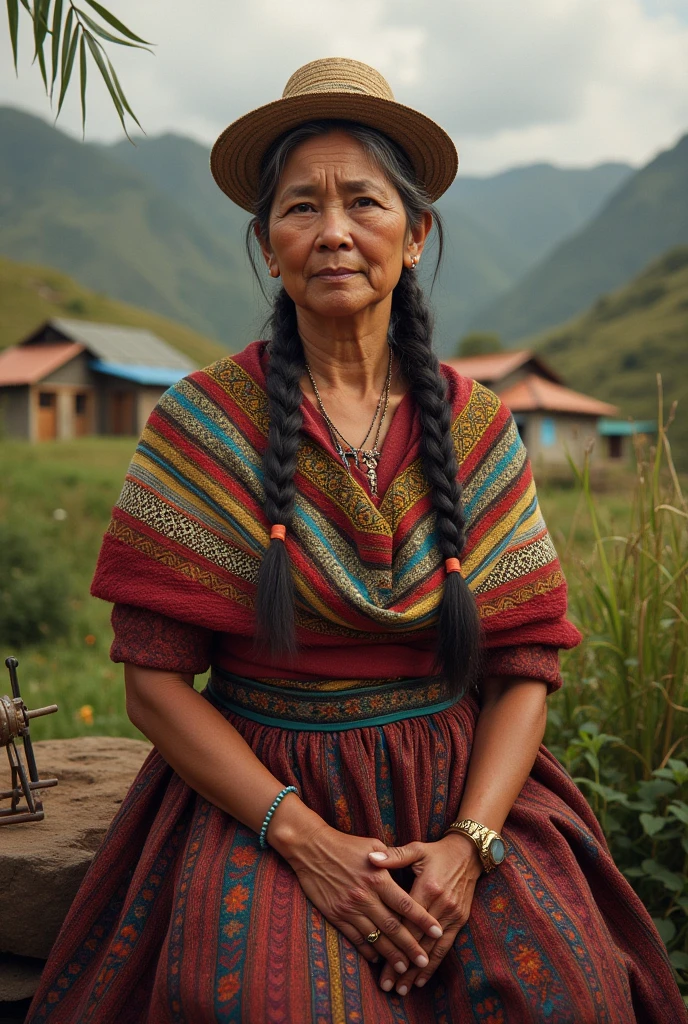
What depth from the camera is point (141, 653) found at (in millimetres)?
2004

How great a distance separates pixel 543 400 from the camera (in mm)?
27656

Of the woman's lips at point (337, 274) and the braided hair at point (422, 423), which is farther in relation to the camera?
the woman's lips at point (337, 274)

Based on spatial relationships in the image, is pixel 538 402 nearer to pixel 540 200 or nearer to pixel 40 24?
pixel 40 24

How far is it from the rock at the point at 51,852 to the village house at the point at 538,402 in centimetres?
2419

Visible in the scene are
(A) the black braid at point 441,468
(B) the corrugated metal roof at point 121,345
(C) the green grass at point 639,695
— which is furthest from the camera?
(B) the corrugated metal roof at point 121,345

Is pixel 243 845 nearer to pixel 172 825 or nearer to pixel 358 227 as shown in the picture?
pixel 172 825

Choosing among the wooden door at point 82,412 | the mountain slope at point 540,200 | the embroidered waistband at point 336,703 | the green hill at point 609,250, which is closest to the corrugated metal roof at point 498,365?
the wooden door at point 82,412

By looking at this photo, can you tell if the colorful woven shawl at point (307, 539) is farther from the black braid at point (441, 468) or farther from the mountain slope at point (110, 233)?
the mountain slope at point (110, 233)

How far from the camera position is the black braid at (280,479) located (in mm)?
1926

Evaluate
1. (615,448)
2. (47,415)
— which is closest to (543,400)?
(615,448)

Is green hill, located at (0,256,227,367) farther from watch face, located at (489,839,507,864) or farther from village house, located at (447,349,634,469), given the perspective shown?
watch face, located at (489,839,507,864)

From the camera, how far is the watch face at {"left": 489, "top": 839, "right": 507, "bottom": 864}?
1.92 metres

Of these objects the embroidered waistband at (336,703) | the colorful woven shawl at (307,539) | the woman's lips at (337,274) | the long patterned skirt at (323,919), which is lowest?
the long patterned skirt at (323,919)

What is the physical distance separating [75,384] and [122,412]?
A: 1630mm
